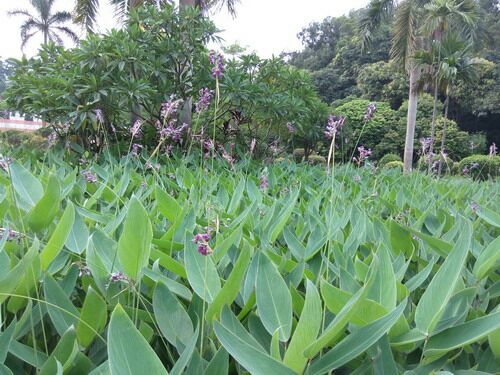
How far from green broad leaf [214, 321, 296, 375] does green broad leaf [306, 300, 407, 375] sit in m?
0.08

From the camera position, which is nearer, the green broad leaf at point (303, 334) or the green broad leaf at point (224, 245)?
the green broad leaf at point (303, 334)

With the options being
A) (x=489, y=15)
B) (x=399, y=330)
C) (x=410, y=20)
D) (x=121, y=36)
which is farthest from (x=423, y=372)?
(x=489, y=15)

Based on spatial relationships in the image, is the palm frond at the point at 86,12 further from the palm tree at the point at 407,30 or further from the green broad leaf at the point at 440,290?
the green broad leaf at the point at 440,290

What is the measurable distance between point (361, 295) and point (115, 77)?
380 centimetres

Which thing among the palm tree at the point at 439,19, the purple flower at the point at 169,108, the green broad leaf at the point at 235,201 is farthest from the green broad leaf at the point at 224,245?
the palm tree at the point at 439,19

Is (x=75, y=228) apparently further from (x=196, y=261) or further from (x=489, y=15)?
(x=489, y=15)

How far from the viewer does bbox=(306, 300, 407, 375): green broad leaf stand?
1.72ft

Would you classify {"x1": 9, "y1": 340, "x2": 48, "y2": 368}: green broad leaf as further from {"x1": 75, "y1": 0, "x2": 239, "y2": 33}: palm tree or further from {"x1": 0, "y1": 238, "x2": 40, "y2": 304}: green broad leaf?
{"x1": 75, "y1": 0, "x2": 239, "y2": 33}: palm tree

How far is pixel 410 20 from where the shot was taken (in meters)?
16.3

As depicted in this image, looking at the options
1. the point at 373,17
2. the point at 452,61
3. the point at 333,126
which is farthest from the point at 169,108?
the point at 373,17

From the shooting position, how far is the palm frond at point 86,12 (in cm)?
1068

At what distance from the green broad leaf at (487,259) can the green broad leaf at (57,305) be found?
2.13ft

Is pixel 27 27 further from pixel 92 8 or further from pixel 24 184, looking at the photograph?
pixel 24 184

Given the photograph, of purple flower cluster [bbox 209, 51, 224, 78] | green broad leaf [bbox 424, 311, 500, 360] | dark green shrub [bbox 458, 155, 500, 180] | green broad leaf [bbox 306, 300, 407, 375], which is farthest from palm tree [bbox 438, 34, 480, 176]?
green broad leaf [bbox 306, 300, 407, 375]
